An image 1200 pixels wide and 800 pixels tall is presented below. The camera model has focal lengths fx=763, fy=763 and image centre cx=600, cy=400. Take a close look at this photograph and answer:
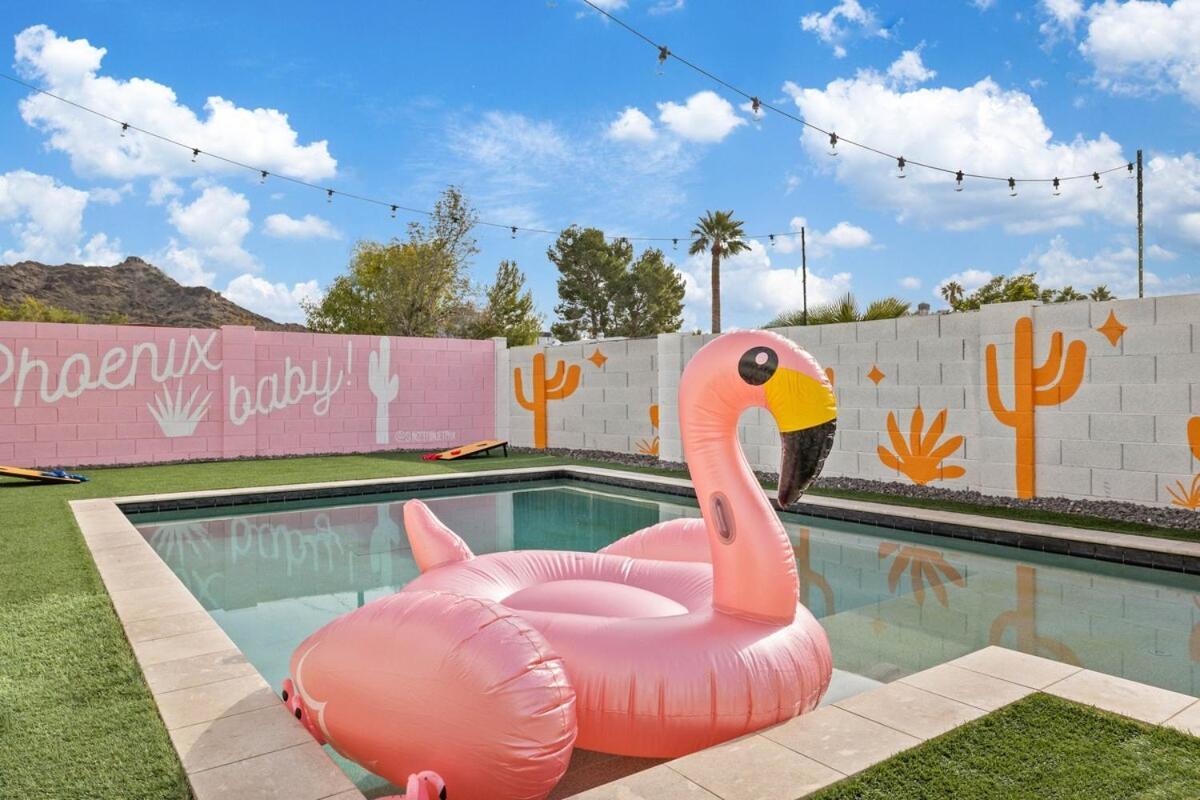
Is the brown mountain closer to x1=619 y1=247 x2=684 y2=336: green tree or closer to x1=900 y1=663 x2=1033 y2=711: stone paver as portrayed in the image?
x1=619 y1=247 x2=684 y2=336: green tree

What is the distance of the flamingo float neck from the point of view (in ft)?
8.29

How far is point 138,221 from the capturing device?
32406 mm

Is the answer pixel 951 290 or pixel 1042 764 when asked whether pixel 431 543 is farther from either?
pixel 951 290

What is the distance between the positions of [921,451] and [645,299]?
90.4 feet

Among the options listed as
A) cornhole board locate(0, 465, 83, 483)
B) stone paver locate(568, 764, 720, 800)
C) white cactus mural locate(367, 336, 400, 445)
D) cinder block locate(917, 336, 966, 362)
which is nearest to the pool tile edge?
stone paver locate(568, 764, 720, 800)

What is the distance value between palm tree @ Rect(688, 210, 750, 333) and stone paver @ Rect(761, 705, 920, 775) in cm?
2371

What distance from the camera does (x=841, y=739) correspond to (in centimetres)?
222

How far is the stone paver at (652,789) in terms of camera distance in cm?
192

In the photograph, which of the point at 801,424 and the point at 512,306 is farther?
the point at 512,306

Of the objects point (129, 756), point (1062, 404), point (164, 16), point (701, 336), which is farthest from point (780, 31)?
point (164, 16)

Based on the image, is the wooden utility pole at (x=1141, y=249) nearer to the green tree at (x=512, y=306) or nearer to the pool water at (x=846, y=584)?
the pool water at (x=846, y=584)

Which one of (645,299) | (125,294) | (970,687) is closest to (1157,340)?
(970,687)

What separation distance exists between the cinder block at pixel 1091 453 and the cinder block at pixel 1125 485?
0.21 feet

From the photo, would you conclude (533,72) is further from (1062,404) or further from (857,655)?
(857,655)
